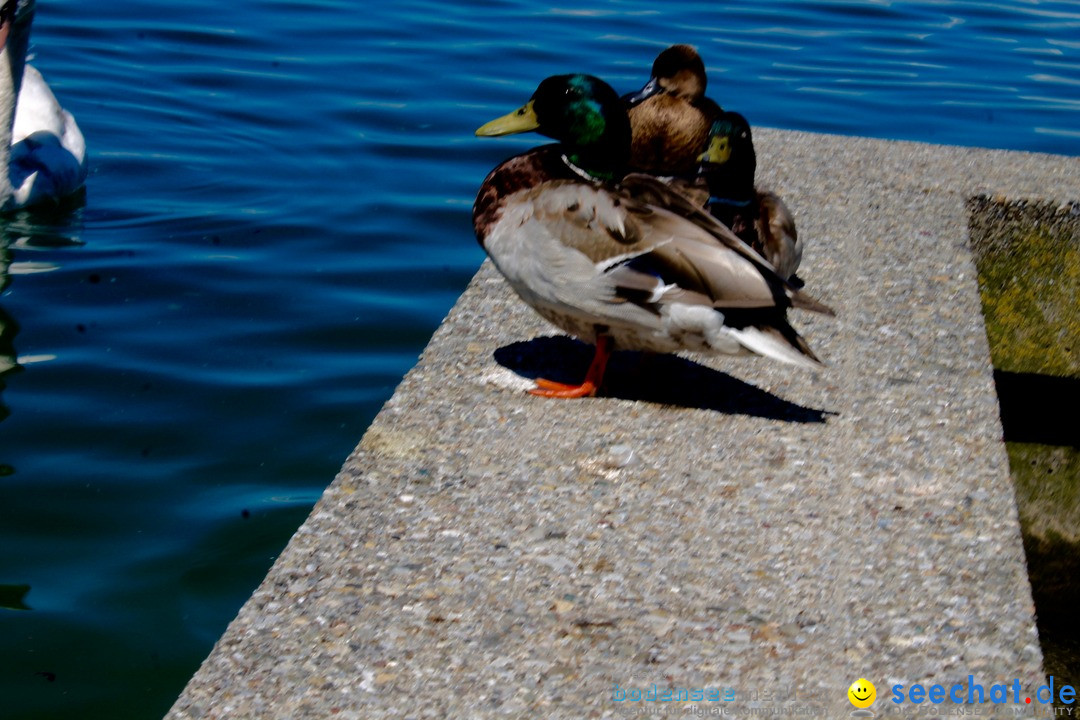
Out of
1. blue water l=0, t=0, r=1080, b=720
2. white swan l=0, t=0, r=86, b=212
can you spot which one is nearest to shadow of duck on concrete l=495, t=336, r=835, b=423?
blue water l=0, t=0, r=1080, b=720

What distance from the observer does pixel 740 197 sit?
4.14 m

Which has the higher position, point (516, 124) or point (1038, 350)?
point (516, 124)

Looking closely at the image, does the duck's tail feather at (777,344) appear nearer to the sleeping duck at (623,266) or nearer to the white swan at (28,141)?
the sleeping duck at (623,266)

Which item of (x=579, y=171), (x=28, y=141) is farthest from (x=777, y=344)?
(x=28, y=141)

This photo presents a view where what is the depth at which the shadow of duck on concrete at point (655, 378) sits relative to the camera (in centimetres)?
366

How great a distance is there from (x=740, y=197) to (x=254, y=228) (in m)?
3.84

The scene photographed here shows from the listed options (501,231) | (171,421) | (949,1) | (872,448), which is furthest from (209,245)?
(949,1)

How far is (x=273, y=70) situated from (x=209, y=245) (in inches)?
135

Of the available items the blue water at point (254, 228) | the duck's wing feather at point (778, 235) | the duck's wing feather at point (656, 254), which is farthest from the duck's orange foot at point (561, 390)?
the blue water at point (254, 228)

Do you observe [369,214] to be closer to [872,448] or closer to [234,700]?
[872,448]

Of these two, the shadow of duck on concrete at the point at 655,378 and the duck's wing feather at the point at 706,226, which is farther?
the shadow of duck on concrete at the point at 655,378

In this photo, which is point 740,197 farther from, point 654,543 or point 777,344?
point 654,543

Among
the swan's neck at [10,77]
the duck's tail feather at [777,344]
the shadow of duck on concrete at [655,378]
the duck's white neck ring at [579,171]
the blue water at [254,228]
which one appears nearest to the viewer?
the duck's tail feather at [777,344]

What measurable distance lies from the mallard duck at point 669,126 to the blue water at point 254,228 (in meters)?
1.37
